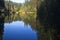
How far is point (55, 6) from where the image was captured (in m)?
25.2

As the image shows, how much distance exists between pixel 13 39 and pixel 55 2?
12.5m

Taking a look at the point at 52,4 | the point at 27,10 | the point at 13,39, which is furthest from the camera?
the point at 27,10

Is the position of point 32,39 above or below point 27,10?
above

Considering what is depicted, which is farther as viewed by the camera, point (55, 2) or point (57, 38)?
point (55, 2)

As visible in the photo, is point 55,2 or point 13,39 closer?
point 13,39

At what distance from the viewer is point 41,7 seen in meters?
36.7

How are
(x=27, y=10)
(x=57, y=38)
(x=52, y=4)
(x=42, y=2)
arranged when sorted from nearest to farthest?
(x=57, y=38), (x=52, y=4), (x=42, y=2), (x=27, y=10)

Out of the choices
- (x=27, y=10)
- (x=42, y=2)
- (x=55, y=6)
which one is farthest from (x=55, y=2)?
(x=27, y=10)

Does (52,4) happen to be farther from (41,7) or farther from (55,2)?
(41,7)

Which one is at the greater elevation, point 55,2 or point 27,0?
point 55,2

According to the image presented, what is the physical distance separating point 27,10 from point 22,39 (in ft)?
153

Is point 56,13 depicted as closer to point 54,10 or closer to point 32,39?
point 54,10

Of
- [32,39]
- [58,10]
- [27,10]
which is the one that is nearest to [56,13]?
[58,10]

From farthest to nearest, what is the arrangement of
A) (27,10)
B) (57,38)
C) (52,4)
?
(27,10) → (52,4) → (57,38)
